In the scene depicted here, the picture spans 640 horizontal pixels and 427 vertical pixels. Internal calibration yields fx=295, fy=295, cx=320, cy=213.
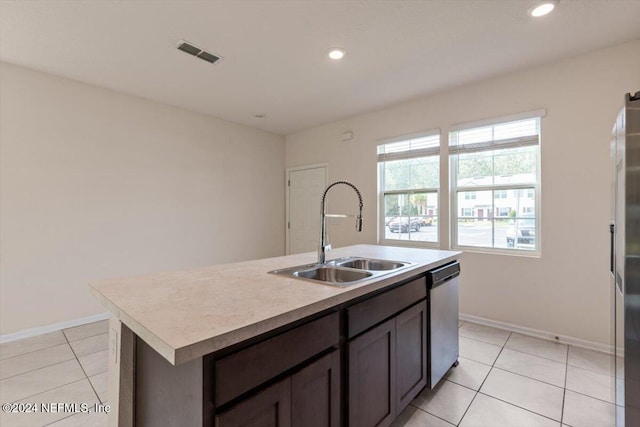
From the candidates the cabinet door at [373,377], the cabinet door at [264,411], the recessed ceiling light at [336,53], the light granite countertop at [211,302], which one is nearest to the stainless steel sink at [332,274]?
the light granite countertop at [211,302]

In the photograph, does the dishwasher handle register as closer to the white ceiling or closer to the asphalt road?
the asphalt road

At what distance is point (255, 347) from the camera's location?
0.91 m

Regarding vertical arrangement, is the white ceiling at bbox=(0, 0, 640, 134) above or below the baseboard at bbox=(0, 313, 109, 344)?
above

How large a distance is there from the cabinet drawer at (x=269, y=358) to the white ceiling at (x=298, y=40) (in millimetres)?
2075

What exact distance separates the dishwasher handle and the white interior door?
9.27ft

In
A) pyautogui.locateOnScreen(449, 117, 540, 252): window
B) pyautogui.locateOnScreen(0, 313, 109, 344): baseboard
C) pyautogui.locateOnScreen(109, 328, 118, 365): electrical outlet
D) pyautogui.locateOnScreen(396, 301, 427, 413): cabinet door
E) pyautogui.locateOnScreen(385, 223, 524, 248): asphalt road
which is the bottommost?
pyautogui.locateOnScreen(0, 313, 109, 344): baseboard

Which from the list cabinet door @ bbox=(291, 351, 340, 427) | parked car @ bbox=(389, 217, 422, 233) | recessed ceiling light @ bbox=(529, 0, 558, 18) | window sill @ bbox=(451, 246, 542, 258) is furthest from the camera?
parked car @ bbox=(389, 217, 422, 233)

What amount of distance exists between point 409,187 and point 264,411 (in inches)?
131

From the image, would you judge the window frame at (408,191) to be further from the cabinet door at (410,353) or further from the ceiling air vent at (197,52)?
the ceiling air vent at (197,52)

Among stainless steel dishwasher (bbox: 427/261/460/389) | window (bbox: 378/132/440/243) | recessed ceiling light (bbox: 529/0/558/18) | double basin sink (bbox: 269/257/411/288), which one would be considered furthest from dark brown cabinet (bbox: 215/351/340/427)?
window (bbox: 378/132/440/243)

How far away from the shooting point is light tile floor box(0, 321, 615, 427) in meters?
1.74

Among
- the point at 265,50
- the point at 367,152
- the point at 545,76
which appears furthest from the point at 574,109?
the point at 265,50

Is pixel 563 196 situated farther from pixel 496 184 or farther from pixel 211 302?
pixel 211 302

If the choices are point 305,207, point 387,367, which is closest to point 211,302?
point 387,367
